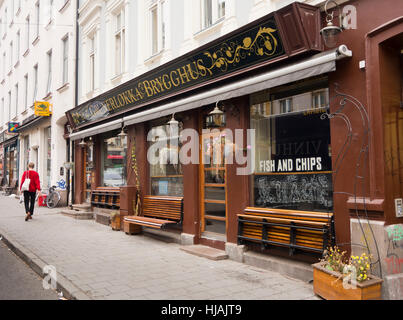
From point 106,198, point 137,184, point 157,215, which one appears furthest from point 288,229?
point 106,198

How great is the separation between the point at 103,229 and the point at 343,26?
316 inches

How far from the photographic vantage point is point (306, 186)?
228 inches

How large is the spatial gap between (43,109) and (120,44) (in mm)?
6638

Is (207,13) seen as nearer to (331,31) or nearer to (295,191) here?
(331,31)

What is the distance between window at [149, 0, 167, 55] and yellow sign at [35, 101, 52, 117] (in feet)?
28.8

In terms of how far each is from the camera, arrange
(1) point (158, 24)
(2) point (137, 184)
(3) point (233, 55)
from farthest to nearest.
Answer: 1. (2) point (137, 184)
2. (1) point (158, 24)
3. (3) point (233, 55)

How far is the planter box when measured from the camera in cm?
409

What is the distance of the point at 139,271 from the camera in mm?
5938

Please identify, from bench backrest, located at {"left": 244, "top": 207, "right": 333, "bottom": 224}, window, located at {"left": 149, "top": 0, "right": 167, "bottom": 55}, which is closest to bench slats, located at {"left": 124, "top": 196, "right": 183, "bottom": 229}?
bench backrest, located at {"left": 244, "top": 207, "right": 333, "bottom": 224}

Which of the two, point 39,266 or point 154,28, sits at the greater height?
point 154,28

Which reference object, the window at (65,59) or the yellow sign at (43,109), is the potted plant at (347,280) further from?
the yellow sign at (43,109)

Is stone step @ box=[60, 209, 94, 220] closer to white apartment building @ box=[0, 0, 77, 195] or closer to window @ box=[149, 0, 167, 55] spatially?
white apartment building @ box=[0, 0, 77, 195]

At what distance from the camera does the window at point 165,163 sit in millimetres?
8852
